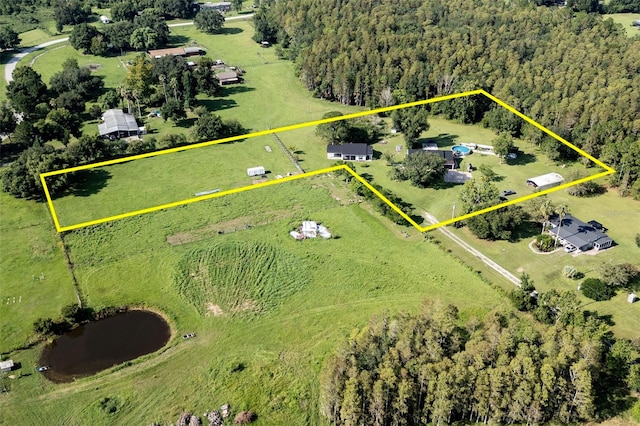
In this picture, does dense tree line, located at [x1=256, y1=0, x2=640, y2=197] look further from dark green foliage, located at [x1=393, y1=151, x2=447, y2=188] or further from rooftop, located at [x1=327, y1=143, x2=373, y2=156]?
rooftop, located at [x1=327, y1=143, x2=373, y2=156]

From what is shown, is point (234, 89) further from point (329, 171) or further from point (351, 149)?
point (329, 171)

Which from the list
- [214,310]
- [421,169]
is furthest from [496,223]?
[214,310]

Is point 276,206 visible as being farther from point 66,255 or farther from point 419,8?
point 419,8

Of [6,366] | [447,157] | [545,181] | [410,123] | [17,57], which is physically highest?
[17,57]

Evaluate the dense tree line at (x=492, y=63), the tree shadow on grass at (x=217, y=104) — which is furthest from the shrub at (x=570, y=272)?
the tree shadow on grass at (x=217, y=104)

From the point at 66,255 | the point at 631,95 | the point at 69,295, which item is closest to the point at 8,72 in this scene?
the point at 66,255
